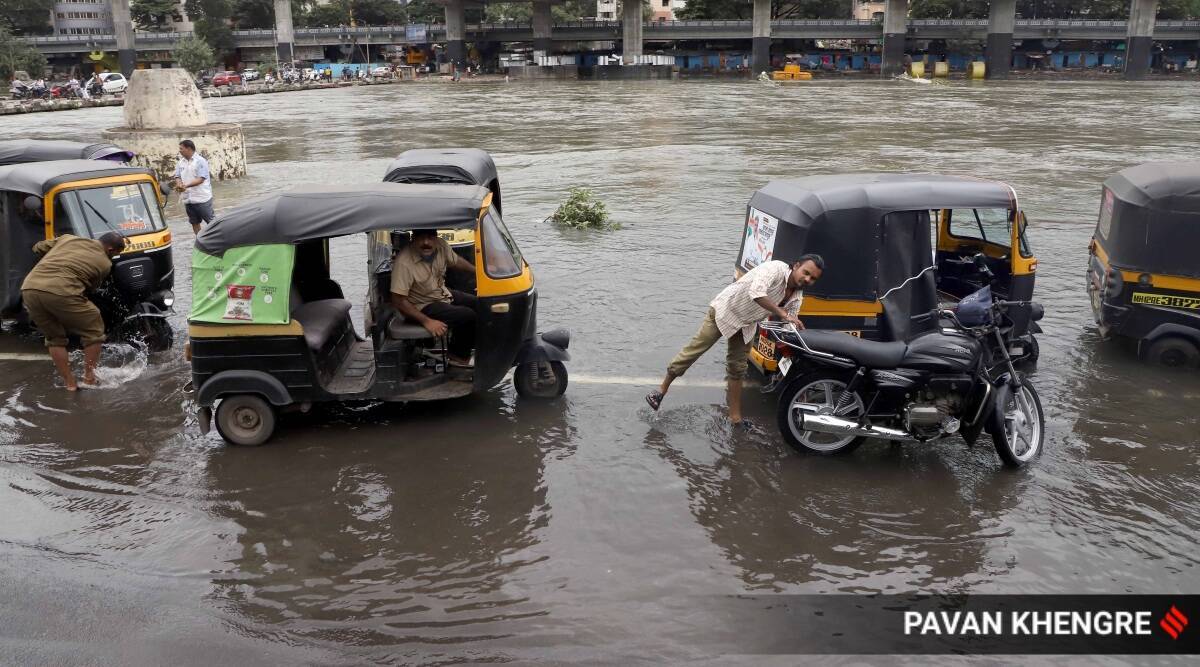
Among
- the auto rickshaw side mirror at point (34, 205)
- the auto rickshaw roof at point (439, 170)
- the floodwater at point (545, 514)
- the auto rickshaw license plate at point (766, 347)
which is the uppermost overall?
the auto rickshaw roof at point (439, 170)

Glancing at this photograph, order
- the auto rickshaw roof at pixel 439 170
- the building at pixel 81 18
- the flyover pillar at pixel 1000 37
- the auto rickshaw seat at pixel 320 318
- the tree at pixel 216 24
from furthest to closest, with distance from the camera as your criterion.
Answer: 1. the building at pixel 81 18
2. the tree at pixel 216 24
3. the flyover pillar at pixel 1000 37
4. the auto rickshaw roof at pixel 439 170
5. the auto rickshaw seat at pixel 320 318

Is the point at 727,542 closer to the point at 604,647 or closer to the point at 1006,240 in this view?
the point at 604,647

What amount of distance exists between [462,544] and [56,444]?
3698 millimetres

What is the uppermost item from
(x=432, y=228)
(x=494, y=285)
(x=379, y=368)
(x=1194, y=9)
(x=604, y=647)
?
(x=1194, y=9)

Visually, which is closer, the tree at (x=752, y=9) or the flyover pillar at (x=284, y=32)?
the flyover pillar at (x=284, y=32)

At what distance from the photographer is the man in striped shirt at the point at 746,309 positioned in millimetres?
6527

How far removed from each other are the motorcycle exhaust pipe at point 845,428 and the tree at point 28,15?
4537 inches

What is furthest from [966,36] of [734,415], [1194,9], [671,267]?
[734,415]

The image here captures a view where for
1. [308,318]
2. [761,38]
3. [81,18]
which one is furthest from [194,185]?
[81,18]

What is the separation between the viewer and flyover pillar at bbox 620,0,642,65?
81250mm

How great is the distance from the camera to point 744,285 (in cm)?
671

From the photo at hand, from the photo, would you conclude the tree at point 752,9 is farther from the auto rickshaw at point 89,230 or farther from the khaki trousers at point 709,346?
the khaki trousers at point 709,346

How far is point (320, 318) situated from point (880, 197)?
15.1ft

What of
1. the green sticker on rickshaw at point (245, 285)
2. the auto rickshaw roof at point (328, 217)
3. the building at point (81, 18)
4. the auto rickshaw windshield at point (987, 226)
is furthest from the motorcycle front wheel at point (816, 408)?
the building at point (81, 18)
